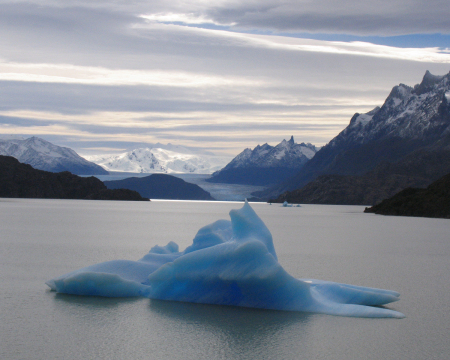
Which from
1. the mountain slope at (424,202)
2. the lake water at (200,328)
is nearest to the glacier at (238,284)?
the lake water at (200,328)

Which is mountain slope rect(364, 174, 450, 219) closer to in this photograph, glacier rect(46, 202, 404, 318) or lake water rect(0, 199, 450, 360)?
lake water rect(0, 199, 450, 360)

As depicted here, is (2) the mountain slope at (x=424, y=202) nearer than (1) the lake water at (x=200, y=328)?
No

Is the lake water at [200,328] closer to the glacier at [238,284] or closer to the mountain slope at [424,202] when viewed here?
the glacier at [238,284]

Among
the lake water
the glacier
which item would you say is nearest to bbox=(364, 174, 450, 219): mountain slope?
the lake water

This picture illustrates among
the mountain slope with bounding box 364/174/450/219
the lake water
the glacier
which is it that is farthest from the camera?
the mountain slope with bounding box 364/174/450/219

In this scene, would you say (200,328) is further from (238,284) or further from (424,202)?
(424,202)

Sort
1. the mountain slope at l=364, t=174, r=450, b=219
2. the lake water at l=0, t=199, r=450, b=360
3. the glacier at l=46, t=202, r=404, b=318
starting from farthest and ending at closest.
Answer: the mountain slope at l=364, t=174, r=450, b=219 < the glacier at l=46, t=202, r=404, b=318 < the lake water at l=0, t=199, r=450, b=360

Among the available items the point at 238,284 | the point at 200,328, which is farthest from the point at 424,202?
the point at 200,328

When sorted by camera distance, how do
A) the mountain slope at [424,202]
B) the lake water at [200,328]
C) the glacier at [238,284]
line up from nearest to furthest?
the lake water at [200,328] → the glacier at [238,284] → the mountain slope at [424,202]

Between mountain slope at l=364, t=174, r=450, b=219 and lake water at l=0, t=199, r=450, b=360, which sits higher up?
lake water at l=0, t=199, r=450, b=360
